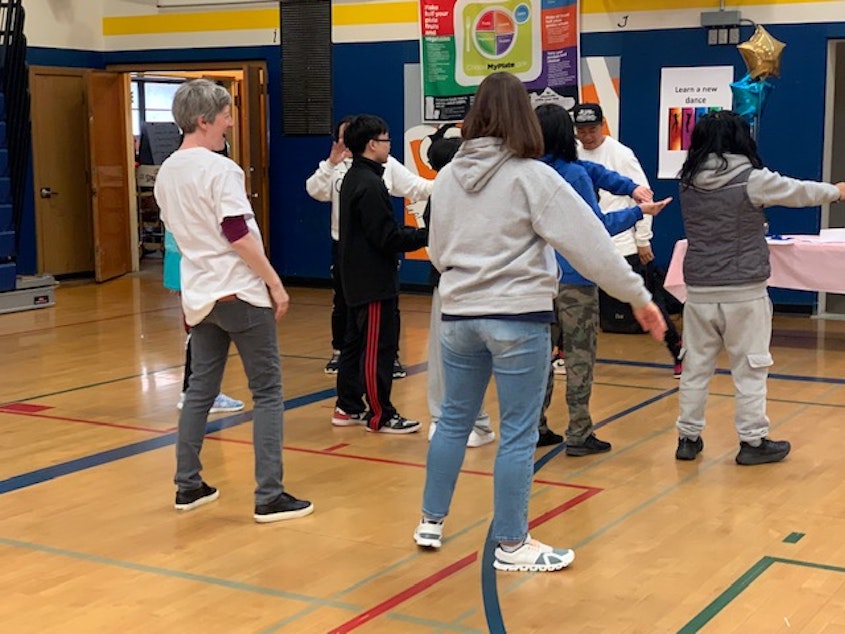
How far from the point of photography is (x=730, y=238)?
15.3 ft

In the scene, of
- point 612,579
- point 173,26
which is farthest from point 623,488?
point 173,26

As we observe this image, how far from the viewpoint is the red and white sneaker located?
571 cm

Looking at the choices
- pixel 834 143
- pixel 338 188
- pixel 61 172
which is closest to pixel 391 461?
pixel 338 188

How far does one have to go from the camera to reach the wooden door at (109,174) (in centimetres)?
1205

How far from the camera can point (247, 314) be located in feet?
13.1

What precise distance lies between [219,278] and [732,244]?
1.99m

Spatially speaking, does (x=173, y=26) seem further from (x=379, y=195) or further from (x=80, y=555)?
(x=80, y=555)

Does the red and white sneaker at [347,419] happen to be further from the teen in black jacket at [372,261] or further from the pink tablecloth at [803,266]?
the pink tablecloth at [803,266]

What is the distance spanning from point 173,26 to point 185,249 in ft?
28.4

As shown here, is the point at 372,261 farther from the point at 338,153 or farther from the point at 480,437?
the point at 338,153

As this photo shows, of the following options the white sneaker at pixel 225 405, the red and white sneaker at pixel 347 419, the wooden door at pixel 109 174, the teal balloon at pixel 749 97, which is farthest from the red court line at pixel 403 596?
the wooden door at pixel 109 174

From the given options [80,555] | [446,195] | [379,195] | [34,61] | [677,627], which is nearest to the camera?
[677,627]

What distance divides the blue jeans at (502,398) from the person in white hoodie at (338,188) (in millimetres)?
2273

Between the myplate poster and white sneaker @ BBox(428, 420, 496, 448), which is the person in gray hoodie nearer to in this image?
white sneaker @ BBox(428, 420, 496, 448)
